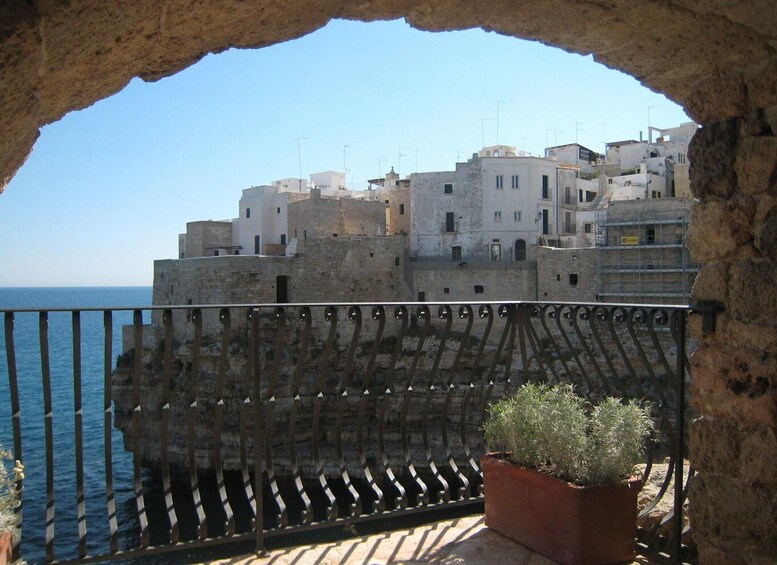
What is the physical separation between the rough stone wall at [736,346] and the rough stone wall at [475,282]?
26.8m

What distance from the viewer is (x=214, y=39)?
231cm

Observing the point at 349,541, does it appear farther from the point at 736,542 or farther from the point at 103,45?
the point at 103,45

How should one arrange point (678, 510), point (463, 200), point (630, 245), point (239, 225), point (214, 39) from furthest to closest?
point (239, 225)
point (463, 200)
point (630, 245)
point (678, 510)
point (214, 39)

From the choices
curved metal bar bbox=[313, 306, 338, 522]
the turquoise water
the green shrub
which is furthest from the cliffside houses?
the green shrub

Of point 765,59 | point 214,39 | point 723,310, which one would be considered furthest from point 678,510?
point 214,39

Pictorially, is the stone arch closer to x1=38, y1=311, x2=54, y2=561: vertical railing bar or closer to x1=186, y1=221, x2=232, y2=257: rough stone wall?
x1=38, y1=311, x2=54, y2=561: vertical railing bar

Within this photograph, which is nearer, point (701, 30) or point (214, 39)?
point (214, 39)

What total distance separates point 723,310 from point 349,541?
197 centimetres

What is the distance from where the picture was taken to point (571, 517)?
290 centimetres

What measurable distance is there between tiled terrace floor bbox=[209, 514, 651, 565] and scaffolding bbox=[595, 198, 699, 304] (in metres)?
25.8

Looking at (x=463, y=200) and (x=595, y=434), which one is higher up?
(x=463, y=200)

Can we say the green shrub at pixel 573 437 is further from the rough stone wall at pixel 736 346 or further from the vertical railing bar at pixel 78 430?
the vertical railing bar at pixel 78 430

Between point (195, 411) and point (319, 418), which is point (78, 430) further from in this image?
point (319, 418)

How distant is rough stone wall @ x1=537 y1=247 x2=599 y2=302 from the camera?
94.4ft
